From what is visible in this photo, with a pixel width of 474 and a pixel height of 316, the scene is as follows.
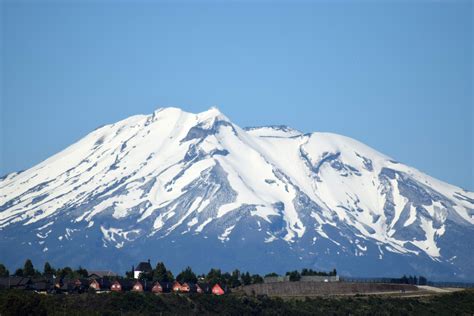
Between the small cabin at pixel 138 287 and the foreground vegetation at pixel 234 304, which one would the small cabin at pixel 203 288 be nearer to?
the foreground vegetation at pixel 234 304

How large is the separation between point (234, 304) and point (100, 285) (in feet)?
67.0

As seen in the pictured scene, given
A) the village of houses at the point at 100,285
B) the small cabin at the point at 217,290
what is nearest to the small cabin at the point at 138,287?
the village of houses at the point at 100,285

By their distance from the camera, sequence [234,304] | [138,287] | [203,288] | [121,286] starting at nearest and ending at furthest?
1. [234,304]
2. [121,286]
3. [138,287]
4. [203,288]

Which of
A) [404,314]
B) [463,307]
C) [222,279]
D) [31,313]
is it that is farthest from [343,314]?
[31,313]

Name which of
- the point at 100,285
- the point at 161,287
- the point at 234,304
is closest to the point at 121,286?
the point at 100,285

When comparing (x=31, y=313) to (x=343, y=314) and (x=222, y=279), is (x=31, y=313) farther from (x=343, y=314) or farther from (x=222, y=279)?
(x=222, y=279)

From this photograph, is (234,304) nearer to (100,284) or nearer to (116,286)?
(116,286)

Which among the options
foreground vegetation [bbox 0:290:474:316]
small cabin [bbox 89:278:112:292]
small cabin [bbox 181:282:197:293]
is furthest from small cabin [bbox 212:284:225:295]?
small cabin [bbox 89:278:112:292]

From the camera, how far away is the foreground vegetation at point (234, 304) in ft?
465

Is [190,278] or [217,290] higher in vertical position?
[190,278]

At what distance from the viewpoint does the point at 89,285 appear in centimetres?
16512

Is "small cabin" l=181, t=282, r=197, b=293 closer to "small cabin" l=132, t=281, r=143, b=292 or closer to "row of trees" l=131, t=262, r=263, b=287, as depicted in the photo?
"row of trees" l=131, t=262, r=263, b=287

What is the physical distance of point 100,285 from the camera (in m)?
168

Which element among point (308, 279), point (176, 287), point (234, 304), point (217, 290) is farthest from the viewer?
point (308, 279)
